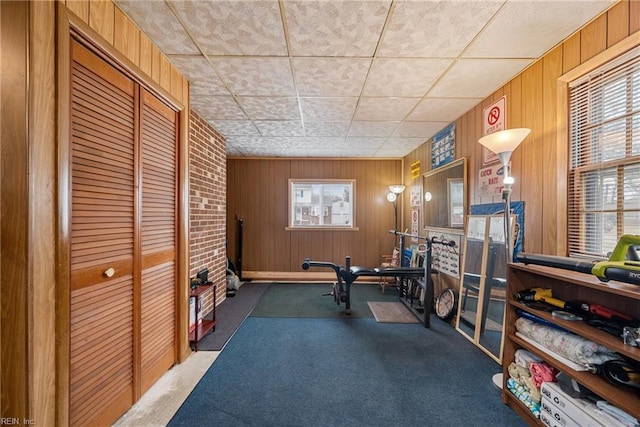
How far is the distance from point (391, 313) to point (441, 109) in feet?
8.66

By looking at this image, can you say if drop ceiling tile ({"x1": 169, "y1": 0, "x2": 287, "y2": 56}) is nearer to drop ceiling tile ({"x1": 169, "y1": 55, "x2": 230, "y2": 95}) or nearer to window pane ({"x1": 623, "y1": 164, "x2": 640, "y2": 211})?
drop ceiling tile ({"x1": 169, "y1": 55, "x2": 230, "y2": 95})

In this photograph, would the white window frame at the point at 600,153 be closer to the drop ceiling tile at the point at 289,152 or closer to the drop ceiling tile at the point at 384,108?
the drop ceiling tile at the point at 384,108

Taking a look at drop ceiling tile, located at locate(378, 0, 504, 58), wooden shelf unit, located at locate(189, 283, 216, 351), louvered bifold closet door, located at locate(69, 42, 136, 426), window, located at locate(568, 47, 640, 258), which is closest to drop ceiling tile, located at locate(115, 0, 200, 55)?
louvered bifold closet door, located at locate(69, 42, 136, 426)

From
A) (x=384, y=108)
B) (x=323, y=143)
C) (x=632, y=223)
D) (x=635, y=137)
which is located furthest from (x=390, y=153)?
(x=632, y=223)

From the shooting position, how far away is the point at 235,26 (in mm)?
1613

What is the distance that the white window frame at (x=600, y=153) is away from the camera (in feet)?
4.62

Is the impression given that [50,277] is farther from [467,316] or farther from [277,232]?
[277,232]

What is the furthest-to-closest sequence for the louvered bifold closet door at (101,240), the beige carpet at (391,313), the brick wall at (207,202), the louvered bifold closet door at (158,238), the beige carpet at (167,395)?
the beige carpet at (391,313) < the brick wall at (207,202) < the louvered bifold closet door at (158,238) < the beige carpet at (167,395) < the louvered bifold closet door at (101,240)

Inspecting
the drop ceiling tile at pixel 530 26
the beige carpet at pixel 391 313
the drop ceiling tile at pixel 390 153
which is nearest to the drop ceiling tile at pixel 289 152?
the drop ceiling tile at pixel 390 153

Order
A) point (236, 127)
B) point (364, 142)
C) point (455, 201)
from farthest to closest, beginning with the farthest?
point (364, 142)
point (236, 127)
point (455, 201)

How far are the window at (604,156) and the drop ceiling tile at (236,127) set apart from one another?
314 cm

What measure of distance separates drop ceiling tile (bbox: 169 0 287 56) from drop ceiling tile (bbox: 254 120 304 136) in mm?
1368

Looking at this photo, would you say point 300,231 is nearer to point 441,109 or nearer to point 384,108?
point 384,108

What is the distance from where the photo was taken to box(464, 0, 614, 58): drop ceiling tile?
4.71ft
